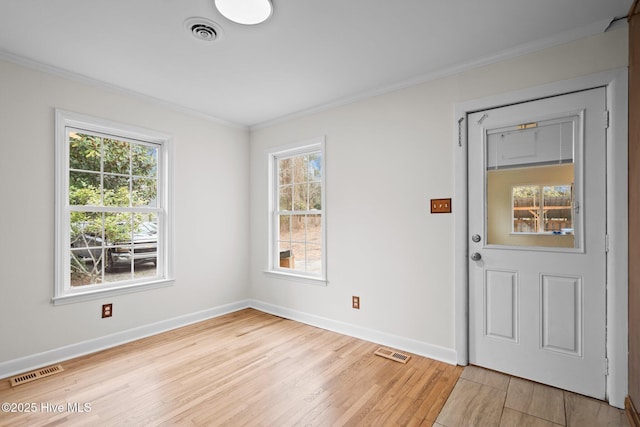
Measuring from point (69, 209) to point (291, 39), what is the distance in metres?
2.45

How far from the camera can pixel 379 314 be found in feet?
10.4

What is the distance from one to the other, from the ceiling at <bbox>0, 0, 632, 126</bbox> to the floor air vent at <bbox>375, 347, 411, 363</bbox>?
2.46m

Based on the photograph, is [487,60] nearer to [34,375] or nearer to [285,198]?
[285,198]

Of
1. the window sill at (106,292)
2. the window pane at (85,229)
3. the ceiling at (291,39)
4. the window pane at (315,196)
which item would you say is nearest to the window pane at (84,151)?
the window pane at (85,229)

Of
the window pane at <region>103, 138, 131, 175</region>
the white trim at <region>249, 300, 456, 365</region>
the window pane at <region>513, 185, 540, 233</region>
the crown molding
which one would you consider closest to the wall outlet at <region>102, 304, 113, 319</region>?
the window pane at <region>103, 138, 131, 175</region>

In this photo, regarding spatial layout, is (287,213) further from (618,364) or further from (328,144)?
(618,364)

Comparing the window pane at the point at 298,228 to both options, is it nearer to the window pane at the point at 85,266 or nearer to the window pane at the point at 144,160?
the window pane at the point at 144,160

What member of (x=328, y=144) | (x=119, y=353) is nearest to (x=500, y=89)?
(x=328, y=144)

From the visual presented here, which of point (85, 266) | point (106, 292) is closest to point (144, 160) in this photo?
point (85, 266)

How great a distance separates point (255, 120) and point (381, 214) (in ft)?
7.00

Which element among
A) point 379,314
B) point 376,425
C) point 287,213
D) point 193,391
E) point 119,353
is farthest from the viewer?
point 287,213

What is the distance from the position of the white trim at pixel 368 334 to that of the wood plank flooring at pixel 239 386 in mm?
90

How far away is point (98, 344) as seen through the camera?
3.01 m

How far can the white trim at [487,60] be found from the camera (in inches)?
84.6
